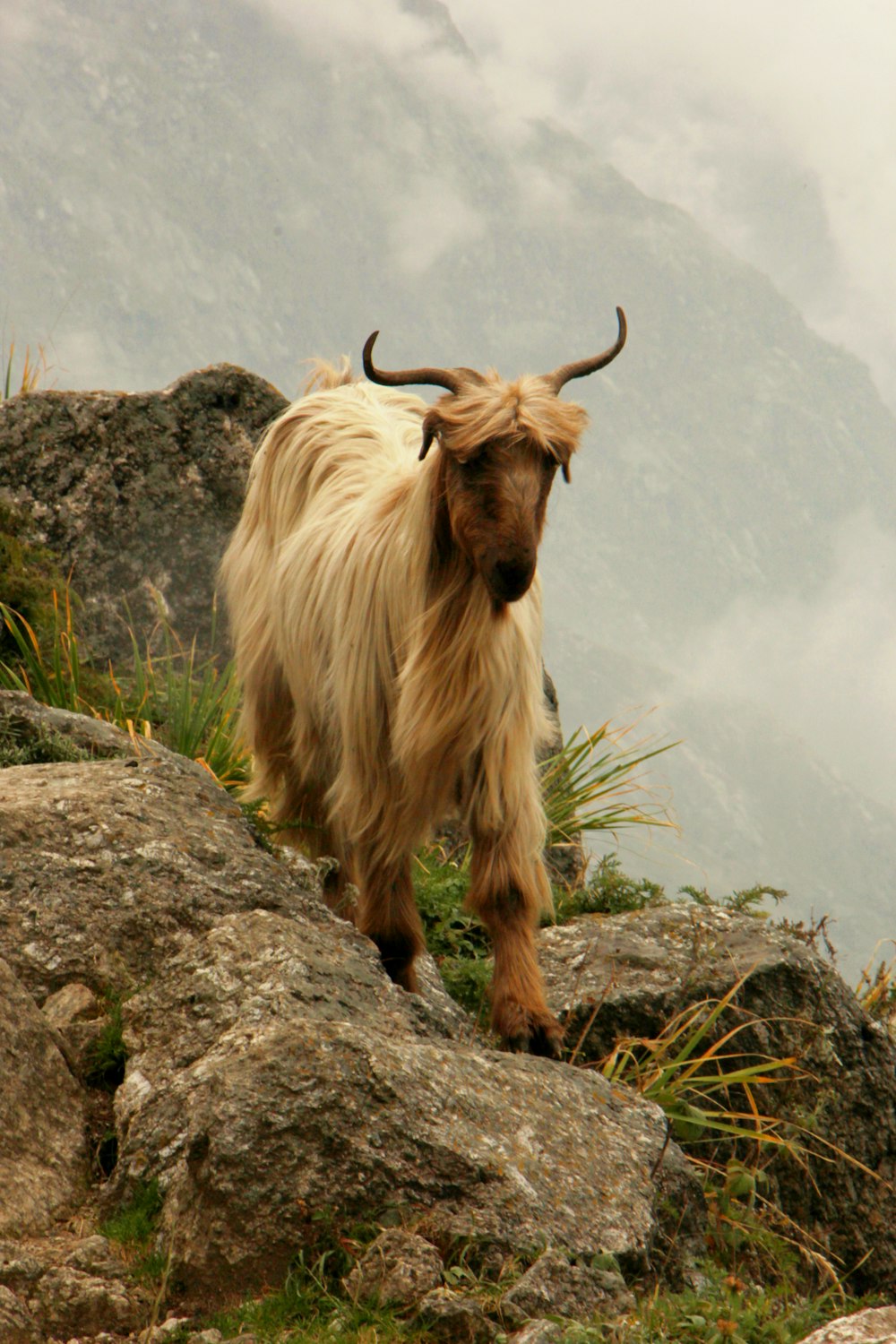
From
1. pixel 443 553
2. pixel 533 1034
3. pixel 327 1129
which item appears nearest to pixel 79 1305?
pixel 327 1129

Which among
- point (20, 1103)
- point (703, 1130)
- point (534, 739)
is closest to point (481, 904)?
point (534, 739)

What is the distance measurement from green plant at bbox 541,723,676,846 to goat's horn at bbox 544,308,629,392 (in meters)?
3.21

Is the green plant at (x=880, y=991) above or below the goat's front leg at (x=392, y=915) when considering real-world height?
above

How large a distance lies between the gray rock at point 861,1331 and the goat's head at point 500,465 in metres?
2.17

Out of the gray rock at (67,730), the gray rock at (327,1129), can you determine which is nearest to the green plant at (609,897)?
the gray rock at (67,730)

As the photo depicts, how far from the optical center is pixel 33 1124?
9.25 feet

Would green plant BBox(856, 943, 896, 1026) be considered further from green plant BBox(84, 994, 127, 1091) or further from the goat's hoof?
green plant BBox(84, 994, 127, 1091)

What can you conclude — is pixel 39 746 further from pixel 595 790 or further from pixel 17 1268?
pixel 595 790

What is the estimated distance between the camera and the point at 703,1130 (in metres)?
4.42

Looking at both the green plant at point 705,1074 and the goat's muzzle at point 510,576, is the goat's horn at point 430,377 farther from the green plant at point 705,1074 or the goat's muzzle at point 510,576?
the green plant at point 705,1074

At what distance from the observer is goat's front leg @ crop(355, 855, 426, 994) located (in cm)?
437

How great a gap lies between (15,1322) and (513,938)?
2.22 metres

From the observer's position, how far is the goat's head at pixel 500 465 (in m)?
3.96

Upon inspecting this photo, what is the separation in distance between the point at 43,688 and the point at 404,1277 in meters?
4.28
